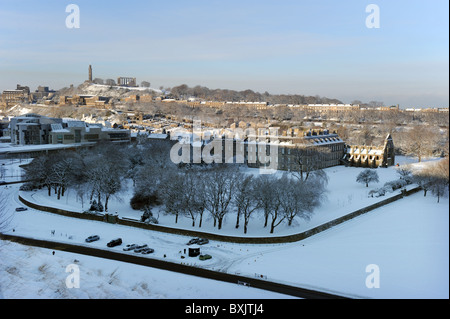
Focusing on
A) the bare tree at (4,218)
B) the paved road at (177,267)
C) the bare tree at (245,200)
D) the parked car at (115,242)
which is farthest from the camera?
the bare tree at (245,200)

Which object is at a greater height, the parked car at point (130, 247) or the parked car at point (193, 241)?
the parked car at point (193, 241)

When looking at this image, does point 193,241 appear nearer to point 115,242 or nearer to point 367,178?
point 115,242

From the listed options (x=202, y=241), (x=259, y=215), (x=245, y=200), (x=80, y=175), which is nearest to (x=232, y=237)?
(x=202, y=241)

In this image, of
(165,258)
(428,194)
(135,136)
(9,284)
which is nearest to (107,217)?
(165,258)
